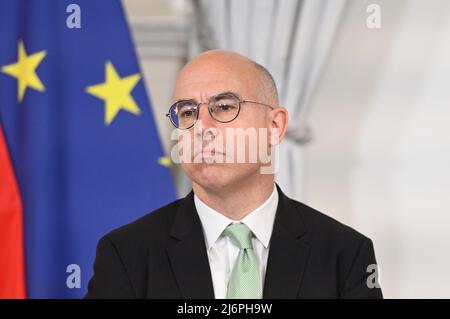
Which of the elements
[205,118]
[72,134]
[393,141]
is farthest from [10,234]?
[393,141]

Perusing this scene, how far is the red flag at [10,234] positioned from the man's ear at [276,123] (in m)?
1.30

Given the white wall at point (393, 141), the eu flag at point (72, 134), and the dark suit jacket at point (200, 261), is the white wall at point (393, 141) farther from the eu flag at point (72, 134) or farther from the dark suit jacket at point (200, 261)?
the dark suit jacket at point (200, 261)

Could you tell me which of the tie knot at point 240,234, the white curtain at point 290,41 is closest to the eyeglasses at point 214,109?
the tie knot at point 240,234

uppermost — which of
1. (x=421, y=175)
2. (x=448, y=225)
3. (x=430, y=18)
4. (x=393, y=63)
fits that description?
(x=430, y=18)

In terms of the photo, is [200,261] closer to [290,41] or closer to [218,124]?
[218,124]

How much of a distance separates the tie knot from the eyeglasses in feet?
0.78

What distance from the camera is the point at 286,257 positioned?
4.83ft

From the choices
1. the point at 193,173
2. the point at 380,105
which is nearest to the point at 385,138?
the point at 380,105

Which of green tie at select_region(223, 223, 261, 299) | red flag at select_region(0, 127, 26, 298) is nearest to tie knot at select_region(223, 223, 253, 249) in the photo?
green tie at select_region(223, 223, 261, 299)

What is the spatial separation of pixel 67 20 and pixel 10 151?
1.83ft

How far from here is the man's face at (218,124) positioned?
1480mm

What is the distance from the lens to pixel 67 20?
8.89ft

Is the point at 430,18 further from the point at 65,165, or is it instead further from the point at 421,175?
the point at 65,165

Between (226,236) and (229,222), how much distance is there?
0.03 m
